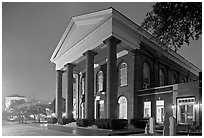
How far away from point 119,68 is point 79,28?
5044 mm

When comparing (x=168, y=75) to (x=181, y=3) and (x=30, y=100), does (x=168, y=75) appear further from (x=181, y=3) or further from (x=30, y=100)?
(x=30, y=100)

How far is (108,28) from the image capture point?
19.8 meters

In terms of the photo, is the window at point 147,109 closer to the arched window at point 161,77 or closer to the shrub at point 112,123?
the shrub at point 112,123

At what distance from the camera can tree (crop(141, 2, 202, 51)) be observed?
31.3 feet

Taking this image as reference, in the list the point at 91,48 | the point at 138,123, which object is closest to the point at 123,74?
the point at 91,48

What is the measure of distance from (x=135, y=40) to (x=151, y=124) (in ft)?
31.5

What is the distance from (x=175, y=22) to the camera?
31.7 ft

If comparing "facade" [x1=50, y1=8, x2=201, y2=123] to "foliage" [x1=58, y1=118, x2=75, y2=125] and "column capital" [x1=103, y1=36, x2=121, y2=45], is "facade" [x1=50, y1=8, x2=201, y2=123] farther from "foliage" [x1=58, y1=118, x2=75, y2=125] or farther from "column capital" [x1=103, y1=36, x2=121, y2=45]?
"foliage" [x1=58, y1=118, x2=75, y2=125]

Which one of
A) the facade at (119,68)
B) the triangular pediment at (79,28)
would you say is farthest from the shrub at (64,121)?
the triangular pediment at (79,28)

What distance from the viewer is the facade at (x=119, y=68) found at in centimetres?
1955

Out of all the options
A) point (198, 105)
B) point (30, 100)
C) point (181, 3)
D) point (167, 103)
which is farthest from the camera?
point (30, 100)

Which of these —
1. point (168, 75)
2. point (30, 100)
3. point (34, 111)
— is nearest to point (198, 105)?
point (168, 75)

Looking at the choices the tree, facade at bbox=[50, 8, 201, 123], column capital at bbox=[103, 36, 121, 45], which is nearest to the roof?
facade at bbox=[50, 8, 201, 123]

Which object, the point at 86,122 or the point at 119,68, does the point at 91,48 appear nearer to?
the point at 119,68
